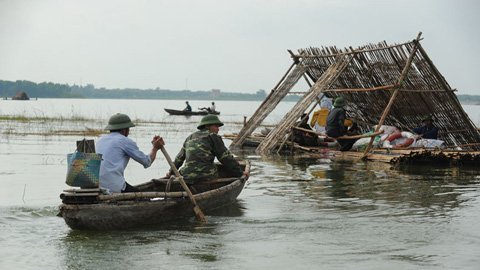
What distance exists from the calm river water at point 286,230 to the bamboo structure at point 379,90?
3880 mm

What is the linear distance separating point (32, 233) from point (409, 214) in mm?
4902

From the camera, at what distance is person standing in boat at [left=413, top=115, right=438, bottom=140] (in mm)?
17438

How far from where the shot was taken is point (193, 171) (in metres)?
9.48

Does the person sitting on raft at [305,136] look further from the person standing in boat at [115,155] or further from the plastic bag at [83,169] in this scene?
the plastic bag at [83,169]

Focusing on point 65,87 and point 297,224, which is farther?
point 65,87

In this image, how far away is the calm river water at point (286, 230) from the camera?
22.4ft

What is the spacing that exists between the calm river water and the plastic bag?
23.9 inches

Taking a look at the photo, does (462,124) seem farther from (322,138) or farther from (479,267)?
(479,267)

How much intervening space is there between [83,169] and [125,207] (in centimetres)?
67

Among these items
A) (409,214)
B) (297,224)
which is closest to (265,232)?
(297,224)

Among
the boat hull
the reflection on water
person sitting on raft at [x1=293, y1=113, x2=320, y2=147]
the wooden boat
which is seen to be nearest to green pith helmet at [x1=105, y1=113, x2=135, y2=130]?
the wooden boat

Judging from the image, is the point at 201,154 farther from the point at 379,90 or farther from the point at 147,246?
the point at 379,90

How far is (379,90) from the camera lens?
1861cm

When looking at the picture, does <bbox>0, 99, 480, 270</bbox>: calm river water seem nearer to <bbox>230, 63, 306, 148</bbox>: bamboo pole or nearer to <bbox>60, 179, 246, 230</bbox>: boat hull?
<bbox>60, 179, 246, 230</bbox>: boat hull
